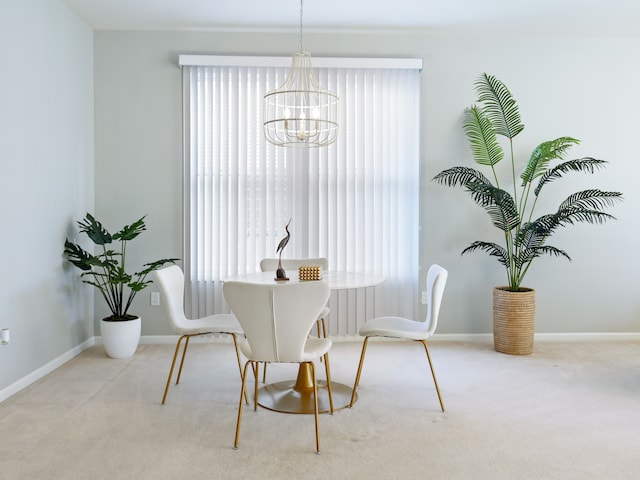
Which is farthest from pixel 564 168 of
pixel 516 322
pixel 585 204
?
pixel 516 322

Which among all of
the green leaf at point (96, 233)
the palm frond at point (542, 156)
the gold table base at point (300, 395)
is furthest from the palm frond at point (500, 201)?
the green leaf at point (96, 233)

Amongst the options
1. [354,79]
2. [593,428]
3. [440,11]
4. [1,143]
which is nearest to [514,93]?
[440,11]

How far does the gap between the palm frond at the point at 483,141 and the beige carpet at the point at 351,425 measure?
1.60m

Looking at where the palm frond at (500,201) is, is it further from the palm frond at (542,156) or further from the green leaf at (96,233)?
the green leaf at (96,233)

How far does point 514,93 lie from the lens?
464 cm

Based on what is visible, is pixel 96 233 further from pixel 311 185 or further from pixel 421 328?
pixel 421 328

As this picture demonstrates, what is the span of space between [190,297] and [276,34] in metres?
2.33

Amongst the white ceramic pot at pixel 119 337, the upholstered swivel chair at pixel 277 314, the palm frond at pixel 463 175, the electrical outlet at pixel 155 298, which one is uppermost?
the palm frond at pixel 463 175

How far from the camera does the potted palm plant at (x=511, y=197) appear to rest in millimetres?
4180

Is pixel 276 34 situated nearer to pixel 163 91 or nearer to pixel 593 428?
pixel 163 91

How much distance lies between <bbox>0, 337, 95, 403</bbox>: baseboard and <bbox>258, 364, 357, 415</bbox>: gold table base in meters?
1.47

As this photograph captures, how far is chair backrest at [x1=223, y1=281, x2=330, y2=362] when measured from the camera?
241cm

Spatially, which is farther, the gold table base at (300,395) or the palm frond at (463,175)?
the palm frond at (463,175)

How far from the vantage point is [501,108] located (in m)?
4.31
